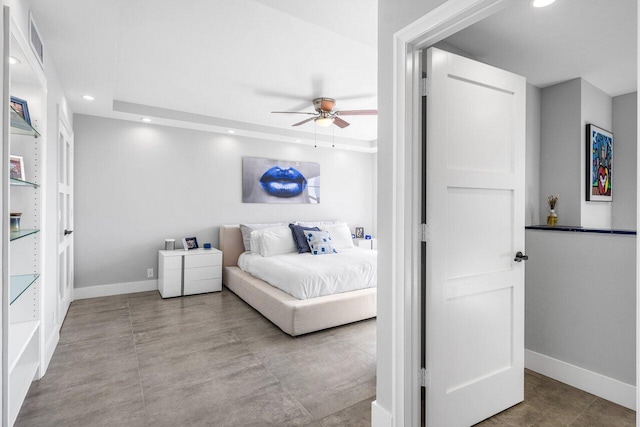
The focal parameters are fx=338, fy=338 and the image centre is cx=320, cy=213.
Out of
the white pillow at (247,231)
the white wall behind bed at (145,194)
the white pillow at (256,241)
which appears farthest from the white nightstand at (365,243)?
the white pillow at (256,241)

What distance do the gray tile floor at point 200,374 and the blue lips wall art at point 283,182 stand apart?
2468 mm

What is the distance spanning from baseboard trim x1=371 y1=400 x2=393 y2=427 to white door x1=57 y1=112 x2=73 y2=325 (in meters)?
2.98

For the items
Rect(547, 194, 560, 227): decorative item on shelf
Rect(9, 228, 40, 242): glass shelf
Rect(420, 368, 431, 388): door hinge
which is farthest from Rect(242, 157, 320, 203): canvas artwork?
Rect(420, 368, 431, 388): door hinge

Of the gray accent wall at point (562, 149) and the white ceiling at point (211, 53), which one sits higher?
the white ceiling at point (211, 53)

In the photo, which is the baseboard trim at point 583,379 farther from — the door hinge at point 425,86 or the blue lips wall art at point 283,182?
the blue lips wall art at point 283,182

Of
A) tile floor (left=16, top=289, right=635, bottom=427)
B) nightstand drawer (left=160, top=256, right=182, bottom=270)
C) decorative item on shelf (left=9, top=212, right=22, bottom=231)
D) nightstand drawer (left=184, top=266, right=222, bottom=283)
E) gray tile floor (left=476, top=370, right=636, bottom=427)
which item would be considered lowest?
gray tile floor (left=476, top=370, right=636, bottom=427)

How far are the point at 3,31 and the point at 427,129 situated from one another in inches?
78.0

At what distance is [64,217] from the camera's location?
344 cm

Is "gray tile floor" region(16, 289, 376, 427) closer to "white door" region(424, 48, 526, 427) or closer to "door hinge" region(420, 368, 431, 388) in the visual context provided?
"door hinge" region(420, 368, 431, 388)

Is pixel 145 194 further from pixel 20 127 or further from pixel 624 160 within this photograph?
pixel 624 160

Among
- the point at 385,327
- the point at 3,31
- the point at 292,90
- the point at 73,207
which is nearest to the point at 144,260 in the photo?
the point at 73,207

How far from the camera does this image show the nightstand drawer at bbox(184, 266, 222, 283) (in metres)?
4.55

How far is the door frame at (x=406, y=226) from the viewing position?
5.45ft

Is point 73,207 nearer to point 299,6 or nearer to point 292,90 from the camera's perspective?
point 292,90
